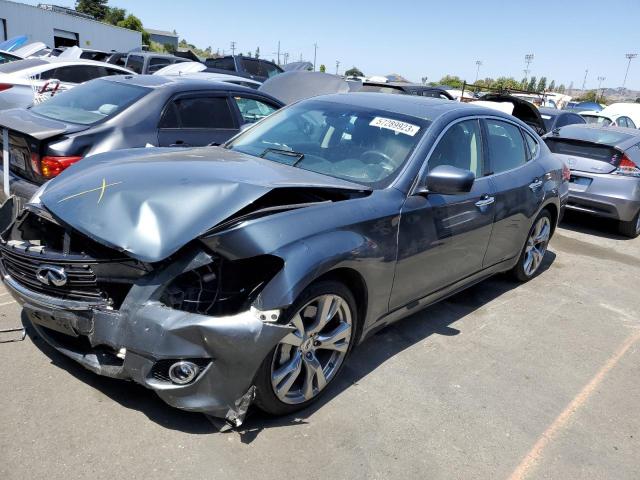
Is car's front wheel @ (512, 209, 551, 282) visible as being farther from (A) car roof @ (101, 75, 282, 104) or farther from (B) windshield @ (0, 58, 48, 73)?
(B) windshield @ (0, 58, 48, 73)

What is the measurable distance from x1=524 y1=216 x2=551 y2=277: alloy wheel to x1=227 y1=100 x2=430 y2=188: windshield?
85.7 inches

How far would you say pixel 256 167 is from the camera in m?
3.26

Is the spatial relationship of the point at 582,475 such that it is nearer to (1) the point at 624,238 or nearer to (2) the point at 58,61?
(1) the point at 624,238

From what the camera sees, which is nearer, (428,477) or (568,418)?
(428,477)

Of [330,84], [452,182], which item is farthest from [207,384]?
[330,84]

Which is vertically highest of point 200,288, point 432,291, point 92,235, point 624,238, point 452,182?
point 452,182

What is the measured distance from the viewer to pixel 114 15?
8406 cm

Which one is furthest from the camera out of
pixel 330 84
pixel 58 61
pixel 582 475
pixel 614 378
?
pixel 58 61

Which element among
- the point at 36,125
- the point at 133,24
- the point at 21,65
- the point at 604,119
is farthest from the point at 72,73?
the point at 133,24

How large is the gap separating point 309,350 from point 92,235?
1.23 m

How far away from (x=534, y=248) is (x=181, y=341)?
4110mm

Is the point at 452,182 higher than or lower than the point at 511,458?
higher

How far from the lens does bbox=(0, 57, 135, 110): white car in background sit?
833 cm

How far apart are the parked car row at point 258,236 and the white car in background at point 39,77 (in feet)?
13.6
